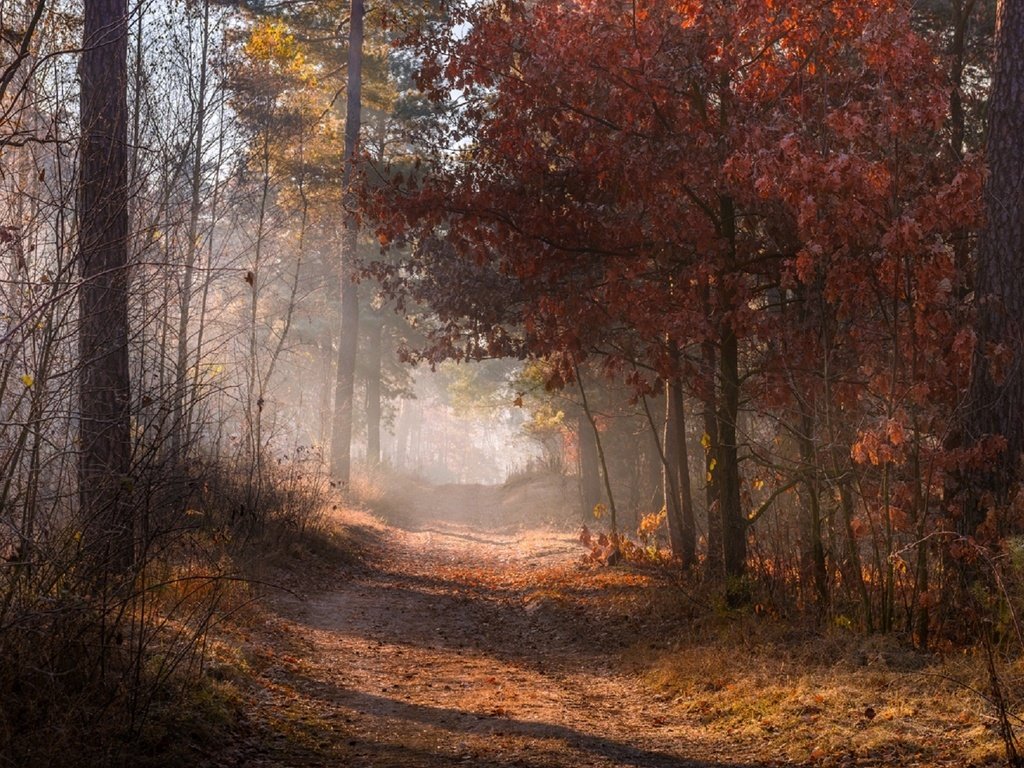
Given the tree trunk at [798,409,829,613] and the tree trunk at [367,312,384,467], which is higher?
the tree trunk at [367,312,384,467]

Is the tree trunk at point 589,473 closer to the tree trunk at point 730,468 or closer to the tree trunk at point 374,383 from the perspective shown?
the tree trunk at point 374,383

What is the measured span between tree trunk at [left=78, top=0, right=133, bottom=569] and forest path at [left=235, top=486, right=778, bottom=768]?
5.82ft

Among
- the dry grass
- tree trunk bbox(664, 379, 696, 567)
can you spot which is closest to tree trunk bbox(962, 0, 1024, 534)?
the dry grass

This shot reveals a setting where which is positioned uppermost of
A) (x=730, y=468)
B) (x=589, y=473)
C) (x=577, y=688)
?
(x=730, y=468)

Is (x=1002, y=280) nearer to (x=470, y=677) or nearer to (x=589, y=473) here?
(x=470, y=677)

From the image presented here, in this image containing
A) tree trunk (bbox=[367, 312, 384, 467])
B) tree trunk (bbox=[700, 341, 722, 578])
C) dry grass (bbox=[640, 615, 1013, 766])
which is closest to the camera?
dry grass (bbox=[640, 615, 1013, 766])

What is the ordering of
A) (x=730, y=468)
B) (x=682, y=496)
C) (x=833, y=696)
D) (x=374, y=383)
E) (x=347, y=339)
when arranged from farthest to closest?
(x=374, y=383) → (x=347, y=339) → (x=682, y=496) → (x=730, y=468) → (x=833, y=696)

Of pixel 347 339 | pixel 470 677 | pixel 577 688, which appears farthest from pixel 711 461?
pixel 347 339

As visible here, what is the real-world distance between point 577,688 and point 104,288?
5369 millimetres

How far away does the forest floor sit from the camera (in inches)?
247

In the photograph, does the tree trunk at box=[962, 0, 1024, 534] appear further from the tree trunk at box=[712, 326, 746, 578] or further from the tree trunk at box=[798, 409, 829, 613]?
the tree trunk at box=[712, 326, 746, 578]

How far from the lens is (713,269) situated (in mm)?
9562

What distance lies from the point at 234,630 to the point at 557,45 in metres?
6.39

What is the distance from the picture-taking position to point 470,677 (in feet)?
30.0
